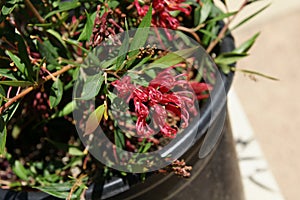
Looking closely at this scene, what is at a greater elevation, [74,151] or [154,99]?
[154,99]

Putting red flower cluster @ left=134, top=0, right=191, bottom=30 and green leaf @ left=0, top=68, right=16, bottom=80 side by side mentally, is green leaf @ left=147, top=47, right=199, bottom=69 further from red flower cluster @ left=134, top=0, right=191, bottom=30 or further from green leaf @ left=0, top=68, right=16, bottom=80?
green leaf @ left=0, top=68, right=16, bottom=80

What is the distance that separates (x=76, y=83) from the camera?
81 centimetres

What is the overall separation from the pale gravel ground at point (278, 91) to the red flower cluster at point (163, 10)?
897 millimetres

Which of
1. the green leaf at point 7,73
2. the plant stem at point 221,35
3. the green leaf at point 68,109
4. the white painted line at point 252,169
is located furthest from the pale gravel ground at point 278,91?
the green leaf at point 7,73

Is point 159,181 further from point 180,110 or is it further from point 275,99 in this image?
point 275,99

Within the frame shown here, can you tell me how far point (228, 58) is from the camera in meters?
0.91

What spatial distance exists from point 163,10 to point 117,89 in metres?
0.16

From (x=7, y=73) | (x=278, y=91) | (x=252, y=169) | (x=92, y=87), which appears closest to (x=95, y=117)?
(x=92, y=87)

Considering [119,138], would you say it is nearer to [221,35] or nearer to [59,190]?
[59,190]

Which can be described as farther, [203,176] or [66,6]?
[203,176]

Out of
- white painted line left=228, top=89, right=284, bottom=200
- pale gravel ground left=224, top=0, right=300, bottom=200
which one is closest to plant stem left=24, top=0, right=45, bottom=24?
white painted line left=228, top=89, right=284, bottom=200

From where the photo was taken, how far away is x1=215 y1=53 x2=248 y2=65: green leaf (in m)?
0.90

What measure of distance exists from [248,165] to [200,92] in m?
0.50

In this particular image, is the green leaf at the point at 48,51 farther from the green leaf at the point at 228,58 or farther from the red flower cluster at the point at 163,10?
the green leaf at the point at 228,58
